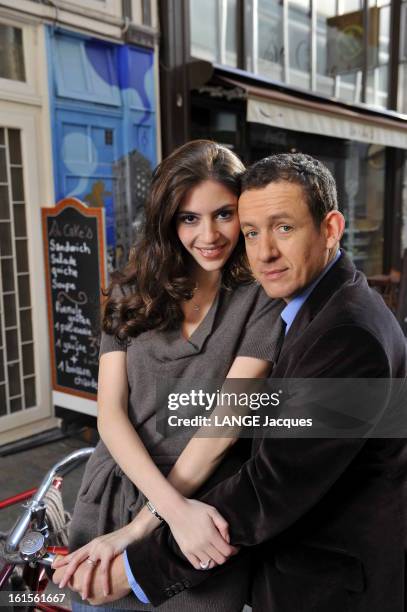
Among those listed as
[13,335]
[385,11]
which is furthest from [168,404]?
[385,11]

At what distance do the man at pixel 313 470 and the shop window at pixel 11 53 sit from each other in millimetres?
4022

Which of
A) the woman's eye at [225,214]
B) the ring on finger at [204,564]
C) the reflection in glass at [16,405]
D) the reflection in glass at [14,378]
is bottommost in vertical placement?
the reflection in glass at [16,405]

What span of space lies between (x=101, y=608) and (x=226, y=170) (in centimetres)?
113

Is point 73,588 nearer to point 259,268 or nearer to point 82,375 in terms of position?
point 259,268

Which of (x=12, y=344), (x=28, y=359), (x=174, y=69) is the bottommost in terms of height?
(x=28, y=359)

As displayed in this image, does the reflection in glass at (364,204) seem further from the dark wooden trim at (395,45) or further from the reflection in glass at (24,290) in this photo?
the reflection in glass at (24,290)

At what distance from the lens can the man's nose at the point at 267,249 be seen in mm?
1244

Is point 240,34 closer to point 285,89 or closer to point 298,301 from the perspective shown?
point 285,89

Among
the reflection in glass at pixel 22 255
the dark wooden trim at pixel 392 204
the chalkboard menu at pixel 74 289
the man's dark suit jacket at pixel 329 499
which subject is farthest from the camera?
the dark wooden trim at pixel 392 204

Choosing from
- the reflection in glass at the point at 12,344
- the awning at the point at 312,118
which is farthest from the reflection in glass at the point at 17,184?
the awning at the point at 312,118


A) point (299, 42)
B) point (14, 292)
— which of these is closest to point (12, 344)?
point (14, 292)

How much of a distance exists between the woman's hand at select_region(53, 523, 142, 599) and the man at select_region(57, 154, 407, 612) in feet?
0.19

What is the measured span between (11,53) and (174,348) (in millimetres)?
4036

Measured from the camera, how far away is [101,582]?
133 cm
